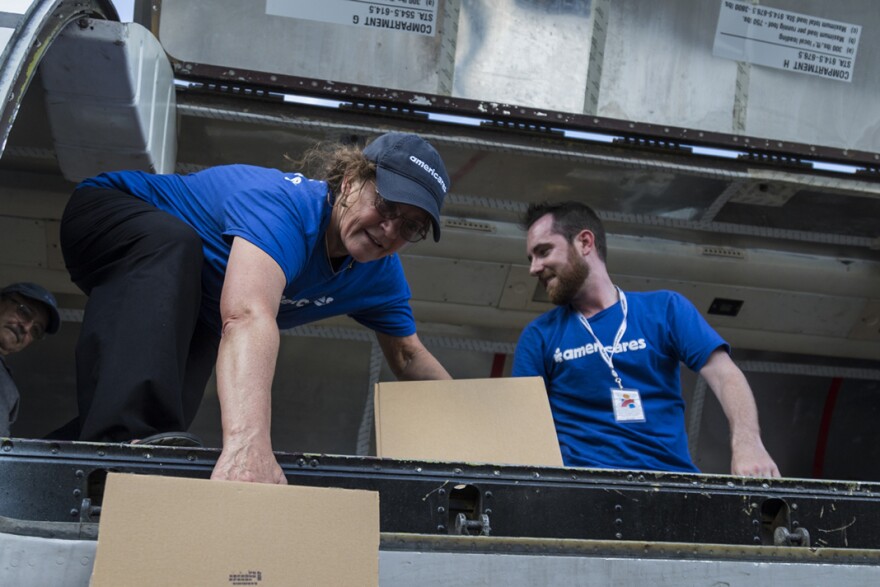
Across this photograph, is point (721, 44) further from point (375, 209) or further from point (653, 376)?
point (375, 209)

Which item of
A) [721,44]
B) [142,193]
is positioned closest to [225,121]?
[142,193]

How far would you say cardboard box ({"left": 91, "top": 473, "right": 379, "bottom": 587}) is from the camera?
1648 millimetres

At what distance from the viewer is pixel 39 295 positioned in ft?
13.2

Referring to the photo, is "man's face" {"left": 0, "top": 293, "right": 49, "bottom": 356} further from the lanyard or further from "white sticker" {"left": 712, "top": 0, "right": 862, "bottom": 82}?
"white sticker" {"left": 712, "top": 0, "right": 862, "bottom": 82}

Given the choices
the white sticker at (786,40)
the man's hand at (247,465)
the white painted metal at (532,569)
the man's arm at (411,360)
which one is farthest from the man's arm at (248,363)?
the white sticker at (786,40)

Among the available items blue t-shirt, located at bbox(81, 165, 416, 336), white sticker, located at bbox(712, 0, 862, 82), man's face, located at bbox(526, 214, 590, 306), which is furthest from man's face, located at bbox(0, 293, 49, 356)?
white sticker, located at bbox(712, 0, 862, 82)

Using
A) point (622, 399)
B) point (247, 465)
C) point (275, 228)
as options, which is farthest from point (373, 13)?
point (247, 465)

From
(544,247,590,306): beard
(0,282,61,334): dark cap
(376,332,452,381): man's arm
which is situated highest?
(0,282,61,334): dark cap

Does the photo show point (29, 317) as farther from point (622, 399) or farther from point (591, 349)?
point (622, 399)

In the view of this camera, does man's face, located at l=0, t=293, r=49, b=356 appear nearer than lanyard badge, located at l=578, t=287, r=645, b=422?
No

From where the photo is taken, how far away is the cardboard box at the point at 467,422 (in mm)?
2502

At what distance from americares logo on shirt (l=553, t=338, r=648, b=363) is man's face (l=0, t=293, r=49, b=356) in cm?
204

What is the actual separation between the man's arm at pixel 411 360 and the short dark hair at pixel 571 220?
0.81 metres

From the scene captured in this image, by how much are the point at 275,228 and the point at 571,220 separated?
1540mm
